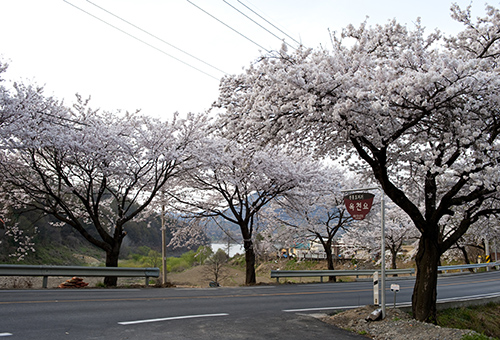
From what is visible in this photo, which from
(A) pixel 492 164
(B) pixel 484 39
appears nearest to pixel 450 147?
(A) pixel 492 164

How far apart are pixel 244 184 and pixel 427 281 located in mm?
12491

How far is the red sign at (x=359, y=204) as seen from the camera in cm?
966

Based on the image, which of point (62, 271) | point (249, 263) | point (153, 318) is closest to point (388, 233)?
→ point (249, 263)

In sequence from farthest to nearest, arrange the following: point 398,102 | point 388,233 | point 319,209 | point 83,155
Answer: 1. point 388,233
2. point 319,209
3. point 83,155
4. point 398,102

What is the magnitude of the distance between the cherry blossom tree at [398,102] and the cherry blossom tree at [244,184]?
9450mm

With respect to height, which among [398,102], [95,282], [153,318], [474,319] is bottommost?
[474,319]

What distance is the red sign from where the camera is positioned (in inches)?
380

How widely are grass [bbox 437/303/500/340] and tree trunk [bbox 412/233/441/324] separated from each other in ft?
4.06

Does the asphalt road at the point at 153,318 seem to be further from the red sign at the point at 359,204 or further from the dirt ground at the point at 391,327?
the red sign at the point at 359,204

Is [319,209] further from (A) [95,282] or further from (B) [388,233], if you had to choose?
(A) [95,282]

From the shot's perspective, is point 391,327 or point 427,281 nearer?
point 391,327

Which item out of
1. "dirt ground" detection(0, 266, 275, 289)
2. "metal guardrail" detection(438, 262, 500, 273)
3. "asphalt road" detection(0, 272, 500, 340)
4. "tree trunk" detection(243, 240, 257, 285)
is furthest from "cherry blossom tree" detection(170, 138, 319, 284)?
"metal guardrail" detection(438, 262, 500, 273)

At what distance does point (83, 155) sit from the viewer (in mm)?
16781

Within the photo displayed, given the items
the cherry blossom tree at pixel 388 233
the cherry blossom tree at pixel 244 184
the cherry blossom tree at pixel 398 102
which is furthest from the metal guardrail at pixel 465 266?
the cherry blossom tree at pixel 398 102
